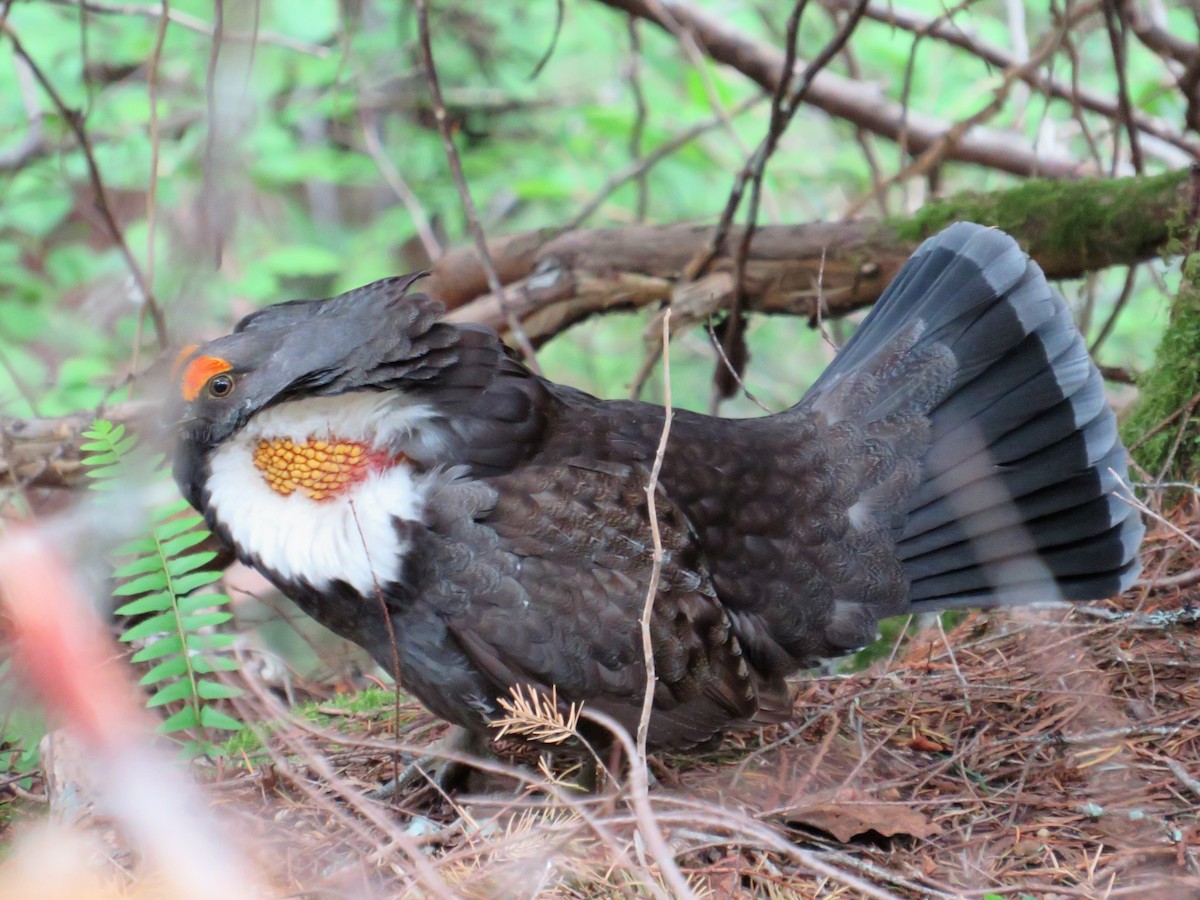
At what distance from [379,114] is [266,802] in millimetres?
5786

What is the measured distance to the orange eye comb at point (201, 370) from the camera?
308 cm

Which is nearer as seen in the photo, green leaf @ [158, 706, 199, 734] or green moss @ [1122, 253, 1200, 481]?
green leaf @ [158, 706, 199, 734]

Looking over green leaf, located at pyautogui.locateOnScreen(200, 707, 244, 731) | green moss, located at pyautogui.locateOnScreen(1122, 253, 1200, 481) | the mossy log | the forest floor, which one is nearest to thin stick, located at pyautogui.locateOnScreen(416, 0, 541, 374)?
the mossy log

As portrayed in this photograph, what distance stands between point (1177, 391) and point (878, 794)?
6.05 feet

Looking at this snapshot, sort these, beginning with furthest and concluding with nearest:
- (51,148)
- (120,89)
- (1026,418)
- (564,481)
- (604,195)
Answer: (120,89)
(51,148)
(604,195)
(1026,418)
(564,481)

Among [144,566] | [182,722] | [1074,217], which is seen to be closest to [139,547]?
[144,566]

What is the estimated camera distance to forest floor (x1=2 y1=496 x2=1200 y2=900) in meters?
2.56

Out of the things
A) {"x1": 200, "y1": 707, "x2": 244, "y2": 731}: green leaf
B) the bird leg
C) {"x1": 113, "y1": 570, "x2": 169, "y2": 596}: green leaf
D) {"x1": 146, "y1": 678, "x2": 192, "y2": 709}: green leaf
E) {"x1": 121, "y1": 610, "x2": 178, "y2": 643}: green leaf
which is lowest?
the bird leg

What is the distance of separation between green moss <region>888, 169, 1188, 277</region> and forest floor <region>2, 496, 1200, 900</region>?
1109 millimetres

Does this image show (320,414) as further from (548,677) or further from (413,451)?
(548,677)

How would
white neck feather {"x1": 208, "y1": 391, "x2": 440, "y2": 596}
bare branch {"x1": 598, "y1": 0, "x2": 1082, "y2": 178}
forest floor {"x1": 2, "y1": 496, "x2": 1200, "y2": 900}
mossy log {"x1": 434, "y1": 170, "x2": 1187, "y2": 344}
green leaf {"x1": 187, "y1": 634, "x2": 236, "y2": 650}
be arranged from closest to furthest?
forest floor {"x1": 2, "y1": 496, "x2": 1200, "y2": 900}
white neck feather {"x1": 208, "y1": 391, "x2": 440, "y2": 596}
green leaf {"x1": 187, "y1": 634, "x2": 236, "y2": 650}
mossy log {"x1": 434, "y1": 170, "x2": 1187, "y2": 344}
bare branch {"x1": 598, "y1": 0, "x2": 1082, "y2": 178}

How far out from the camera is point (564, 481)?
317 cm

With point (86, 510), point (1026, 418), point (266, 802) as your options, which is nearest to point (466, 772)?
point (266, 802)

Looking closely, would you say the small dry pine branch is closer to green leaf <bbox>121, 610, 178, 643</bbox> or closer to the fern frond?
the fern frond
